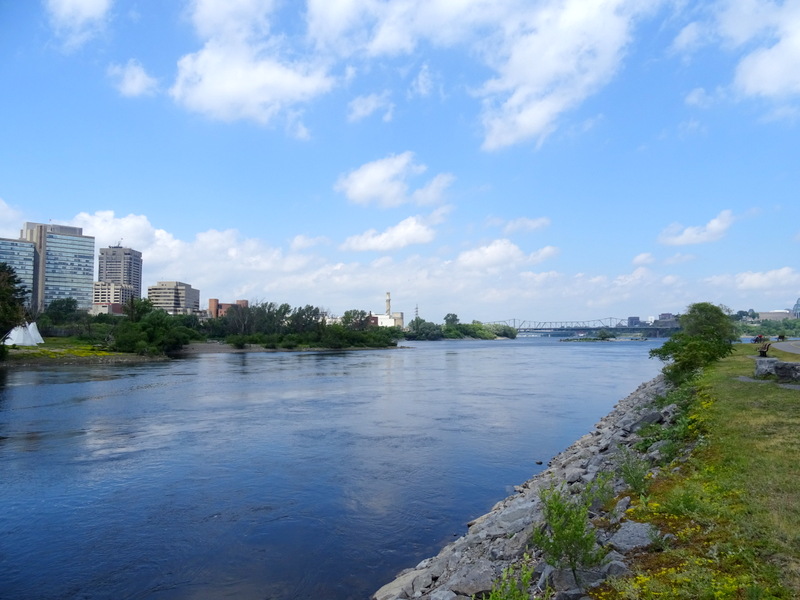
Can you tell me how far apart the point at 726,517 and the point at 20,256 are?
20784 centimetres

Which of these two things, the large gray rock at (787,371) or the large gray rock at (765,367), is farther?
the large gray rock at (765,367)

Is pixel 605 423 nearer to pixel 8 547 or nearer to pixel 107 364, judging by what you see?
pixel 8 547

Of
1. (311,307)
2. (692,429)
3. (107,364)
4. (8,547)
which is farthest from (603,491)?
(311,307)

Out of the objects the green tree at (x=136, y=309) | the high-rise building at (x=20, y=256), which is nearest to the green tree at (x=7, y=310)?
the green tree at (x=136, y=309)

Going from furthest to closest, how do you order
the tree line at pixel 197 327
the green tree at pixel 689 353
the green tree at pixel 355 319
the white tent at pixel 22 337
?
1. the green tree at pixel 355 319
2. the tree line at pixel 197 327
3. the white tent at pixel 22 337
4. the green tree at pixel 689 353

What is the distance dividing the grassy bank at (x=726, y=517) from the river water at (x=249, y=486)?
4.94m

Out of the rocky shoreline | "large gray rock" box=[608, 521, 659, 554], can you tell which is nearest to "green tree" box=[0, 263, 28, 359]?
the rocky shoreline

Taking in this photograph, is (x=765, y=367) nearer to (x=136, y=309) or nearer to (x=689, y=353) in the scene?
(x=689, y=353)

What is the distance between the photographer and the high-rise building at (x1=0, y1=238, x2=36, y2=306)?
534 ft

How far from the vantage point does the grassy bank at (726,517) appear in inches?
189

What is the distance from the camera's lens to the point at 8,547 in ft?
34.9

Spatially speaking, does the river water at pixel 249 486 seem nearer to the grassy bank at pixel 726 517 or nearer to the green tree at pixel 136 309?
the grassy bank at pixel 726 517

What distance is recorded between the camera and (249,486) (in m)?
14.5

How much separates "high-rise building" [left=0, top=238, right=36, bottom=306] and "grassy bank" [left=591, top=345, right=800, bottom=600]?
195839 mm
